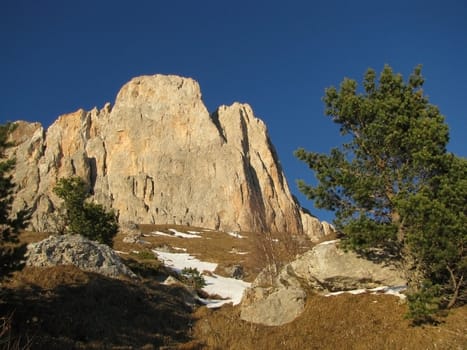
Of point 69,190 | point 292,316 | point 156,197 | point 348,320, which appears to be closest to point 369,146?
point 348,320

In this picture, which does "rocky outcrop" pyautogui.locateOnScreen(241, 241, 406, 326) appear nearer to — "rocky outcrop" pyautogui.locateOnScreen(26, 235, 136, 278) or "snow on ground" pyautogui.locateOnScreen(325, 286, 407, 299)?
"snow on ground" pyautogui.locateOnScreen(325, 286, 407, 299)

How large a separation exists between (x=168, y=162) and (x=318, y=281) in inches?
4641

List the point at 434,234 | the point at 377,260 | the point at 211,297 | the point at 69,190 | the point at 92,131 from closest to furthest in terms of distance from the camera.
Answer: the point at 434,234, the point at 377,260, the point at 211,297, the point at 69,190, the point at 92,131

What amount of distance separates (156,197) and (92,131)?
4359 cm

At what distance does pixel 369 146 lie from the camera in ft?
49.1

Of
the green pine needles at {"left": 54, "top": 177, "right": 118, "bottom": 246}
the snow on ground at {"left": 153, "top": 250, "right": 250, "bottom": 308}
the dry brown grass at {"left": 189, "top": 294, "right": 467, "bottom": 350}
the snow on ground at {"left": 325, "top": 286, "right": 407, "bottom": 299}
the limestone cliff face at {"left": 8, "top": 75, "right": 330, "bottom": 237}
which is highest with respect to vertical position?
the limestone cliff face at {"left": 8, "top": 75, "right": 330, "bottom": 237}

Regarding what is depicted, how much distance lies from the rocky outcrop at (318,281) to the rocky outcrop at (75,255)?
8193 millimetres

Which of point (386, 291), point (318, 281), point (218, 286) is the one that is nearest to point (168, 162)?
point (218, 286)

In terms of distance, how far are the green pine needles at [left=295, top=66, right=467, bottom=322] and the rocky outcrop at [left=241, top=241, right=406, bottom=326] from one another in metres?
1.70

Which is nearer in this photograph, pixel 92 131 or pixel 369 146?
pixel 369 146

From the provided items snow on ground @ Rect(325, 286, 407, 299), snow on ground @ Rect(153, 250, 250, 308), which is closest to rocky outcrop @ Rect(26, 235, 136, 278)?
snow on ground @ Rect(153, 250, 250, 308)

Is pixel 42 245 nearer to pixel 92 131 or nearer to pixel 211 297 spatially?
pixel 211 297

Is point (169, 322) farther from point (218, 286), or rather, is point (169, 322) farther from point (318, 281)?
point (218, 286)

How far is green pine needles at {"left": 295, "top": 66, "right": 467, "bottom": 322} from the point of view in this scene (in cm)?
A: 1216
